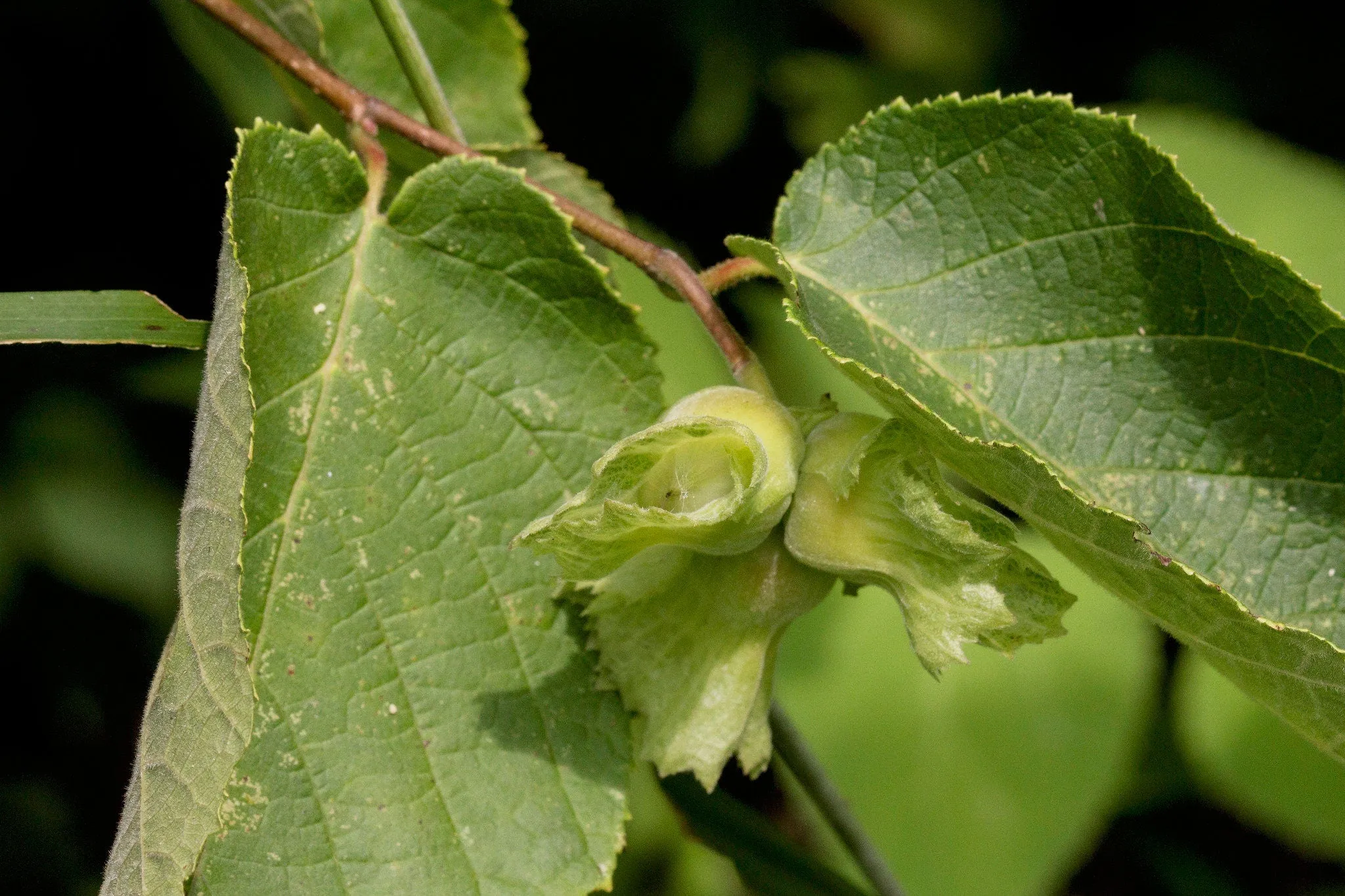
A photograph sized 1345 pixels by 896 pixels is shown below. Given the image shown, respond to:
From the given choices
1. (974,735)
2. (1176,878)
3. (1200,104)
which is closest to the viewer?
(974,735)

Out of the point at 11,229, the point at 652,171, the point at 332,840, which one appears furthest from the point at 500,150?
the point at 652,171

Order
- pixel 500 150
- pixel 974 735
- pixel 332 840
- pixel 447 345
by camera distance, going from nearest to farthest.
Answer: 1. pixel 332 840
2. pixel 447 345
3. pixel 500 150
4. pixel 974 735

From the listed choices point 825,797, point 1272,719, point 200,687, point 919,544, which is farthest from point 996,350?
point 1272,719

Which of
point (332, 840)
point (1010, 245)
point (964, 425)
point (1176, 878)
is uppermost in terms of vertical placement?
point (1010, 245)

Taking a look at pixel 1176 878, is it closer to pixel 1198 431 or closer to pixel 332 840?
pixel 1198 431

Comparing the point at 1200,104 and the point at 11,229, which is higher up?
the point at 1200,104

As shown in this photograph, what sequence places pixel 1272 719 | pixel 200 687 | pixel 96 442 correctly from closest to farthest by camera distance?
pixel 200 687 < pixel 96 442 < pixel 1272 719

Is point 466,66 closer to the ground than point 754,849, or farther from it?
farther from it

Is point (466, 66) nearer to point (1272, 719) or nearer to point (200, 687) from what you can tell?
point (200, 687)
